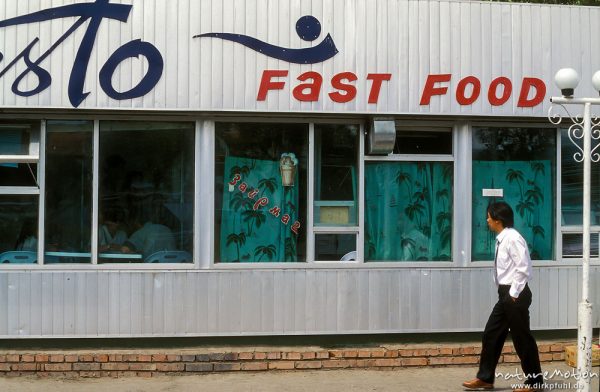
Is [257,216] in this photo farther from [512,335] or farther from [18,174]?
[512,335]

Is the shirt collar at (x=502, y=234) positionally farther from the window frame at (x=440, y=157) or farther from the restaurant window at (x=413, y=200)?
the restaurant window at (x=413, y=200)

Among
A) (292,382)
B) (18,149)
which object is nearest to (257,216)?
(292,382)

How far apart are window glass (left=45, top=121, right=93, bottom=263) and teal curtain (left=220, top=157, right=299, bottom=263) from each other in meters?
1.52

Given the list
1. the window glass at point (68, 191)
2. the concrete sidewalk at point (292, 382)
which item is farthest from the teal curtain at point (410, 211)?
the window glass at point (68, 191)

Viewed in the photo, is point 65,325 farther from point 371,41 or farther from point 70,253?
point 371,41

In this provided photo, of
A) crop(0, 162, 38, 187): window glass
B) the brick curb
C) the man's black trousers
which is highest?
crop(0, 162, 38, 187): window glass

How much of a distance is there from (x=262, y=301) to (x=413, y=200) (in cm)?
214

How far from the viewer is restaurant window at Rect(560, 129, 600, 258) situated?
31.3 ft

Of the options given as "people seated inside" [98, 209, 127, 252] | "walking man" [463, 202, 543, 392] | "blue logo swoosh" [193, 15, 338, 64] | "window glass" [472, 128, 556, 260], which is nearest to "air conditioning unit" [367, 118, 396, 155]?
"blue logo swoosh" [193, 15, 338, 64]

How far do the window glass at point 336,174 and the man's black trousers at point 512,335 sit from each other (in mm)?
2137

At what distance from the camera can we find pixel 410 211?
9.28 meters

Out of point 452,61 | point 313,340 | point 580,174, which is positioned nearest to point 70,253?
point 313,340

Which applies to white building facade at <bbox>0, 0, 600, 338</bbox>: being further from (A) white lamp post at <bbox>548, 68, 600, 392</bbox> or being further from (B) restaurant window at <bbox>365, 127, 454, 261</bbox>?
(A) white lamp post at <bbox>548, 68, 600, 392</bbox>

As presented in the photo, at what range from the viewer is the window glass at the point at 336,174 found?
9055mm
